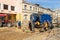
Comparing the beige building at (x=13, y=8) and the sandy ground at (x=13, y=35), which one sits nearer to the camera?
the sandy ground at (x=13, y=35)

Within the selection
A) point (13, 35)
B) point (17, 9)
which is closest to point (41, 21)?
point (13, 35)

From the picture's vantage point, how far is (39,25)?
3538 cm

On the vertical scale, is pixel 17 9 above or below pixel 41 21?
above

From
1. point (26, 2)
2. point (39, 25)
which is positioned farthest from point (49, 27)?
point (26, 2)

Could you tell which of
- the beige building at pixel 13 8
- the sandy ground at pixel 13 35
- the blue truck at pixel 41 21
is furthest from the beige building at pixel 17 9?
the sandy ground at pixel 13 35

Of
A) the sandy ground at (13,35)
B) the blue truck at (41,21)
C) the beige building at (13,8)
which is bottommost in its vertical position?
the sandy ground at (13,35)

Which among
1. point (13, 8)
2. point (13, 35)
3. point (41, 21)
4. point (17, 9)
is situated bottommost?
point (13, 35)

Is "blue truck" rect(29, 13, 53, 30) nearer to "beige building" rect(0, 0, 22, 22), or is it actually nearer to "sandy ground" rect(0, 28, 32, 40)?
"sandy ground" rect(0, 28, 32, 40)

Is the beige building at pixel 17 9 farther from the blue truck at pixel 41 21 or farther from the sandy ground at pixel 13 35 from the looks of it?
the sandy ground at pixel 13 35

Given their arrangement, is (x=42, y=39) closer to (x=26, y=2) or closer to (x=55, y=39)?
(x=55, y=39)

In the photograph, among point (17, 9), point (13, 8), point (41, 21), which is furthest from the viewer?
point (17, 9)

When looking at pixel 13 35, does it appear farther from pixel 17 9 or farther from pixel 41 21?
pixel 17 9

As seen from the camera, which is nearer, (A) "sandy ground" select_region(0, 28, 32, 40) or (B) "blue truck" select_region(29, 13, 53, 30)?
(A) "sandy ground" select_region(0, 28, 32, 40)

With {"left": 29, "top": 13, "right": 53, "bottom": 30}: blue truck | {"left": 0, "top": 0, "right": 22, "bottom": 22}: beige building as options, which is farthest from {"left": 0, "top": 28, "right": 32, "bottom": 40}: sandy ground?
{"left": 0, "top": 0, "right": 22, "bottom": 22}: beige building
